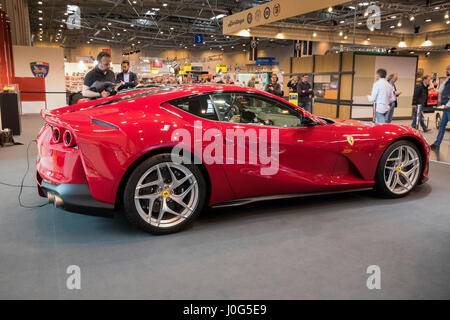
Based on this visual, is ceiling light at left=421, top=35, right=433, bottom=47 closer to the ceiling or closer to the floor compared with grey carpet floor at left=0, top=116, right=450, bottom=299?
closer to the ceiling

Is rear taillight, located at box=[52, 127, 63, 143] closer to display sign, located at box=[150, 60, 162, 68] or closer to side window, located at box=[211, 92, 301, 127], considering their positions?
side window, located at box=[211, 92, 301, 127]

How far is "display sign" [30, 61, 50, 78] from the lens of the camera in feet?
55.8

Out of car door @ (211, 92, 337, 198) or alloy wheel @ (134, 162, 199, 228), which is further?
car door @ (211, 92, 337, 198)

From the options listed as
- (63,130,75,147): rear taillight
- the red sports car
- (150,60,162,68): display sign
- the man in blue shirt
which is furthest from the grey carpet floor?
(150,60,162,68): display sign

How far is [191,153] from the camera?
3.02m

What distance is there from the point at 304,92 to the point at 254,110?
788 cm

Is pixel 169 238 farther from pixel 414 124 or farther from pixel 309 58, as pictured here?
pixel 309 58

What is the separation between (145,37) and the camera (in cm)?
3484

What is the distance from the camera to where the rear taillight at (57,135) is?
9.45ft

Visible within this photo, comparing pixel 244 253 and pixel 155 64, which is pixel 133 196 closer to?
pixel 244 253

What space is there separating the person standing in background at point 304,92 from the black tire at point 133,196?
8.47 metres

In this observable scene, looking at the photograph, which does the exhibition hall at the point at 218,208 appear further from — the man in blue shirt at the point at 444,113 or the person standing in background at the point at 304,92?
the person standing in background at the point at 304,92

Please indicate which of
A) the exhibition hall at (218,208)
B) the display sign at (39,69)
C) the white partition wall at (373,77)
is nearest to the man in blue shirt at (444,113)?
the exhibition hall at (218,208)

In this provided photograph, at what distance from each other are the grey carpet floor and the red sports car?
260mm
